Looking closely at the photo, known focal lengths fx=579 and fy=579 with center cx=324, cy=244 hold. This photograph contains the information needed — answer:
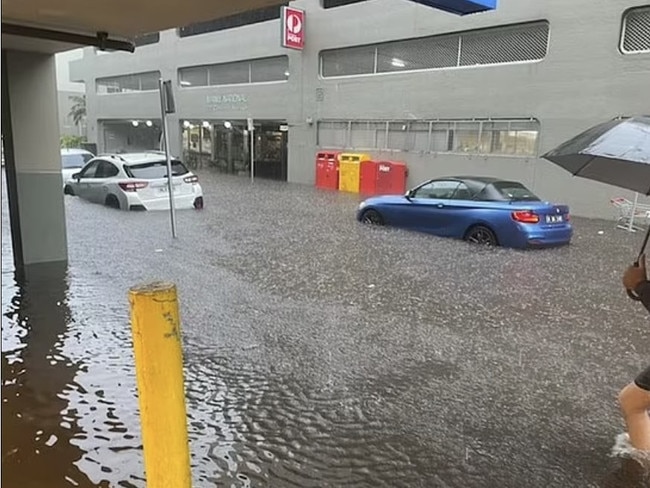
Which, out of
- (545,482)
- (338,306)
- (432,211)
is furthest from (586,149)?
(432,211)

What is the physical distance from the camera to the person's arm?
125 inches

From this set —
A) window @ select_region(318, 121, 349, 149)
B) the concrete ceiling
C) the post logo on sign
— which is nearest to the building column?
the concrete ceiling

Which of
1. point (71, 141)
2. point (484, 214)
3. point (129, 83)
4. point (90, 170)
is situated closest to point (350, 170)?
point (90, 170)

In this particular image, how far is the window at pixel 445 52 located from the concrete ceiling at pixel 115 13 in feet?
42.9

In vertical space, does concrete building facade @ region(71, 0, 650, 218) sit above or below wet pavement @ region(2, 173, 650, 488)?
above

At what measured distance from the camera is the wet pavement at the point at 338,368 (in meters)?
3.35

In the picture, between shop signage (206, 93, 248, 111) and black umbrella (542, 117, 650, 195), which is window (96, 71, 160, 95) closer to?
shop signage (206, 93, 248, 111)

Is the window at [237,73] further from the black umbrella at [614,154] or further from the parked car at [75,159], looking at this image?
the black umbrella at [614,154]

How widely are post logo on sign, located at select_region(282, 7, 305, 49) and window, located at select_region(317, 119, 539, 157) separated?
124 inches

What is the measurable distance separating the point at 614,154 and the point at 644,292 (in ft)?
2.81

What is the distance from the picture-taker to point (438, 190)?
1133cm

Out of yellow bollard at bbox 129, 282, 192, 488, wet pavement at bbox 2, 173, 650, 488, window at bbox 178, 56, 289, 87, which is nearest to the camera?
yellow bollard at bbox 129, 282, 192, 488

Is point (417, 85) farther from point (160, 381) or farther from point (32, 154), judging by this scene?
point (160, 381)

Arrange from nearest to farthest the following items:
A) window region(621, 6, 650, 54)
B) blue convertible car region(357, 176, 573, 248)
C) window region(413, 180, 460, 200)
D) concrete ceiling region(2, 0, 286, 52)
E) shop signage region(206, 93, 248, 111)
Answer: concrete ceiling region(2, 0, 286, 52), blue convertible car region(357, 176, 573, 248), window region(413, 180, 460, 200), window region(621, 6, 650, 54), shop signage region(206, 93, 248, 111)
